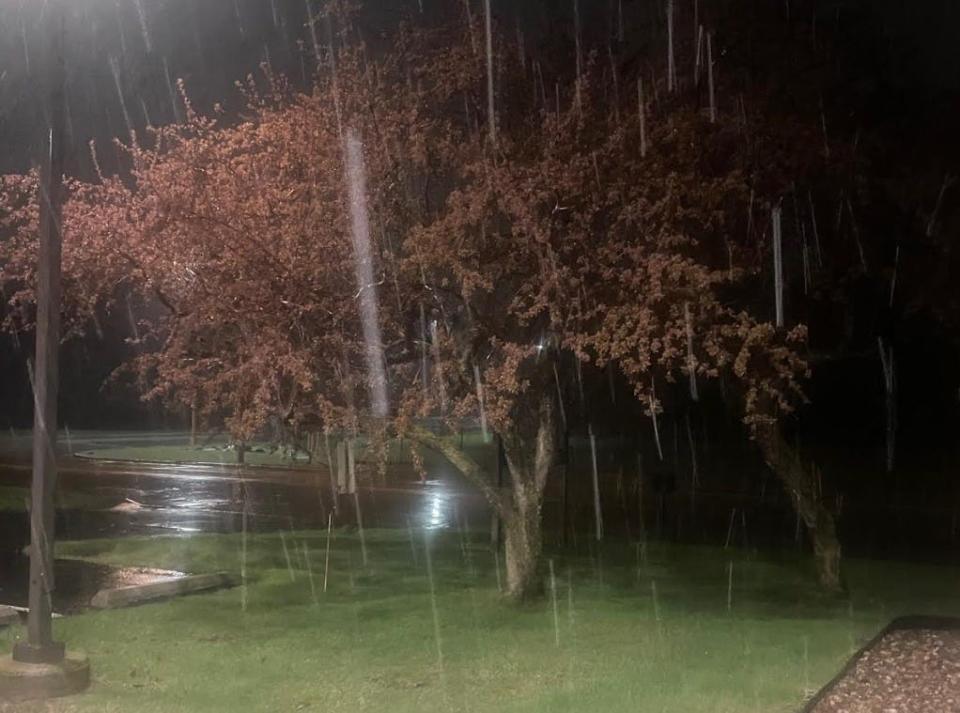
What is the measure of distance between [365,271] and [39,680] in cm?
426

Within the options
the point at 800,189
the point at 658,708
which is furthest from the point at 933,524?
the point at 658,708

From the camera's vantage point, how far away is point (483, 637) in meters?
10.2

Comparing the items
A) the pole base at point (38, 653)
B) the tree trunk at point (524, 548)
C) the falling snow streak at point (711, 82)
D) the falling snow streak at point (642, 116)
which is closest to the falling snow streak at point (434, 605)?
the tree trunk at point (524, 548)

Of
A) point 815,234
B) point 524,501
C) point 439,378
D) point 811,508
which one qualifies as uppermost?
point 815,234

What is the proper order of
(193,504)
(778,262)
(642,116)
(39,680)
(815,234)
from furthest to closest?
(193,504), (815,234), (778,262), (642,116), (39,680)

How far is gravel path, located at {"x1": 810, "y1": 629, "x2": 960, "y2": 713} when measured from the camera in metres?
8.20

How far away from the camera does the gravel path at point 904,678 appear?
323 inches

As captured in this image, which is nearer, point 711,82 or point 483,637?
point 483,637

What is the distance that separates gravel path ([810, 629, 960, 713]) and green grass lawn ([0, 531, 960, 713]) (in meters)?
0.20

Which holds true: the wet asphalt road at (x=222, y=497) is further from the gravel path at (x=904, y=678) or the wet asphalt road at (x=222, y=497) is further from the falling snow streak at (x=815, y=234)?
the gravel path at (x=904, y=678)

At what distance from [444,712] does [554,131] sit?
17.2 feet

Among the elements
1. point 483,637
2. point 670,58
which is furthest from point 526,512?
point 670,58

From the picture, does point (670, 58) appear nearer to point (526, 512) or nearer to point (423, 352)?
point (423, 352)

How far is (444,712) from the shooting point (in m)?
7.75
